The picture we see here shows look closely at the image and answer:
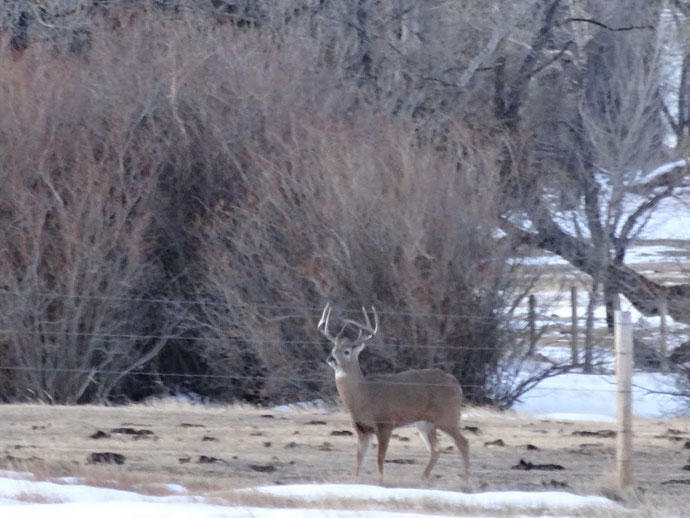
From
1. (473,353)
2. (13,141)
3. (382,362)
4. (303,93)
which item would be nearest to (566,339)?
(473,353)

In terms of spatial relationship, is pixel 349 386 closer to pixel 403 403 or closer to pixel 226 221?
pixel 403 403

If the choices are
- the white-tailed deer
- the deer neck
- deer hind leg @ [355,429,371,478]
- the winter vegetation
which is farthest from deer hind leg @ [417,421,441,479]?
the winter vegetation

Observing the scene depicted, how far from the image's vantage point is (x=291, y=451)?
1226 cm

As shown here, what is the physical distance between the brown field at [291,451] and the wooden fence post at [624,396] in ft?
0.50

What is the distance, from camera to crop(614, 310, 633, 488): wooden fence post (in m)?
9.38

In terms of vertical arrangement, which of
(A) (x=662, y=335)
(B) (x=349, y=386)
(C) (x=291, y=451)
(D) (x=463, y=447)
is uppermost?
(B) (x=349, y=386)

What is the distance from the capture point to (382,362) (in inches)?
800

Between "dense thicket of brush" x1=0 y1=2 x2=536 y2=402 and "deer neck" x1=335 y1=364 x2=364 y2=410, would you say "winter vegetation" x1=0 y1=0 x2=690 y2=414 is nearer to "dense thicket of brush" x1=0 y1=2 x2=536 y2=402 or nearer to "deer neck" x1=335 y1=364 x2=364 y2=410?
"dense thicket of brush" x1=0 y1=2 x2=536 y2=402

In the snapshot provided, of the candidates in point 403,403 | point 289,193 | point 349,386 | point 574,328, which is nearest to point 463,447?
point 403,403

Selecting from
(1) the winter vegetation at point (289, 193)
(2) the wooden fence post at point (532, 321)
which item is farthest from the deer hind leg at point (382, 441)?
(2) the wooden fence post at point (532, 321)

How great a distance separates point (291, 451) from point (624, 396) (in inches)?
154

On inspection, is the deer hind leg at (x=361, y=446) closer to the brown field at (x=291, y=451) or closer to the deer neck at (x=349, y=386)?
the brown field at (x=291, y=451)

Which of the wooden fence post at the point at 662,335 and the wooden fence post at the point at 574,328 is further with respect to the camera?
the wooden fence post at the point at 574,328

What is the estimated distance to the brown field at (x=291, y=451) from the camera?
395 inches
